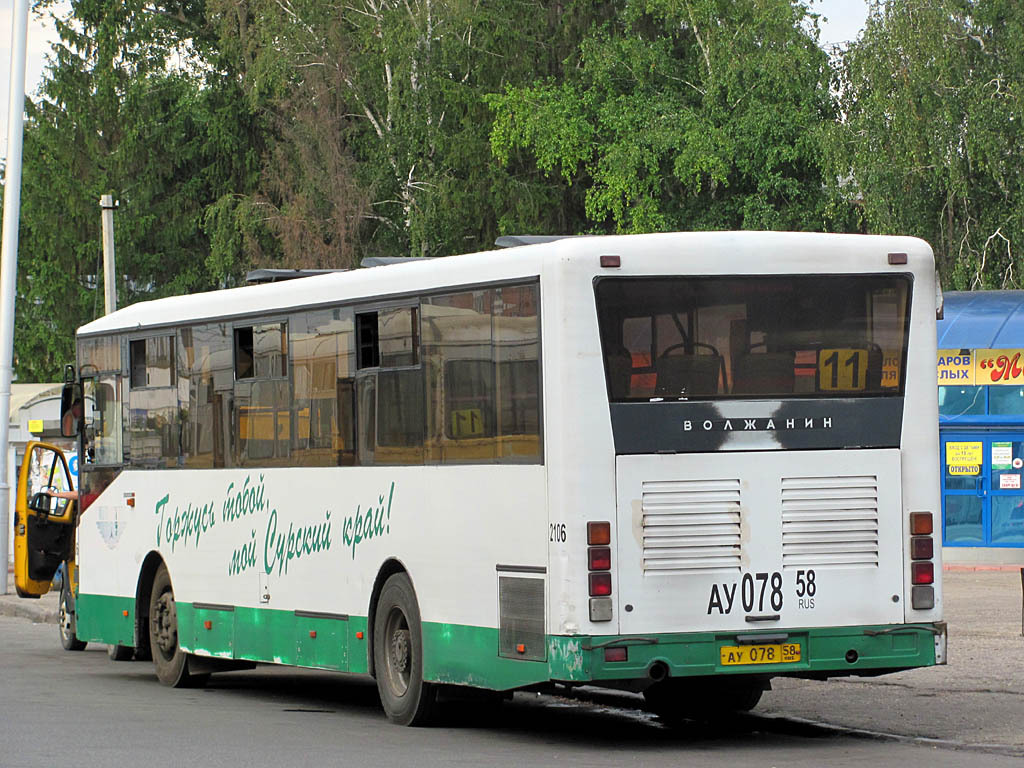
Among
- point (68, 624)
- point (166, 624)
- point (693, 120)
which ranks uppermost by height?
point (693, 120)

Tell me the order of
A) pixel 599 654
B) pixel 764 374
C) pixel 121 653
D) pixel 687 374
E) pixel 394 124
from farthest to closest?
pixel 394 124 → pixel 121 653 → pixel 764 374 → pixel 687 374 → pixel 599 654

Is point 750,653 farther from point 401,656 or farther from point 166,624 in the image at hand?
point 166,624

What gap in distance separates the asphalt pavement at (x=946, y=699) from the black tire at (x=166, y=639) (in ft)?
12.4

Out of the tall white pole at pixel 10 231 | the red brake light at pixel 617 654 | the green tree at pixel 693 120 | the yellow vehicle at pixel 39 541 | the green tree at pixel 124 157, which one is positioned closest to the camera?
the red brake light at pixel 617 654

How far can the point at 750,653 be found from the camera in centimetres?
1166

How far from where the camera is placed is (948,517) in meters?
31.5

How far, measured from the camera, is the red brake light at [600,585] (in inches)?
447

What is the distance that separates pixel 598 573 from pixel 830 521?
1.53 metres

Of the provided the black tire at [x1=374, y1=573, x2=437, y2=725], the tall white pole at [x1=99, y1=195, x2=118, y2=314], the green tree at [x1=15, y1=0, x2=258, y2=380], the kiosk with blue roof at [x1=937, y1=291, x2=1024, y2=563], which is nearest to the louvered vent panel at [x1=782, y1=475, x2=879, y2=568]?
the black tire at [x1=374, y1=573, x2=437, y2=725]

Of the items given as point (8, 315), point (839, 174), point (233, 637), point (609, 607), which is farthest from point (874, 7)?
point (609, 607)

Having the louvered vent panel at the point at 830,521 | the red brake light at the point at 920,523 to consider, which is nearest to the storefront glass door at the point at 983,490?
the red brake light at the point at 920,523

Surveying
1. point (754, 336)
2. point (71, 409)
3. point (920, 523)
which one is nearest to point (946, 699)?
point (920, 523)

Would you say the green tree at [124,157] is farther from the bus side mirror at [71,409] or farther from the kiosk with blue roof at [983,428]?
the bus side mirror at [71,409]

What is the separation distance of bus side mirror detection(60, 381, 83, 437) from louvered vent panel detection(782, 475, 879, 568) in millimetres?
8893
